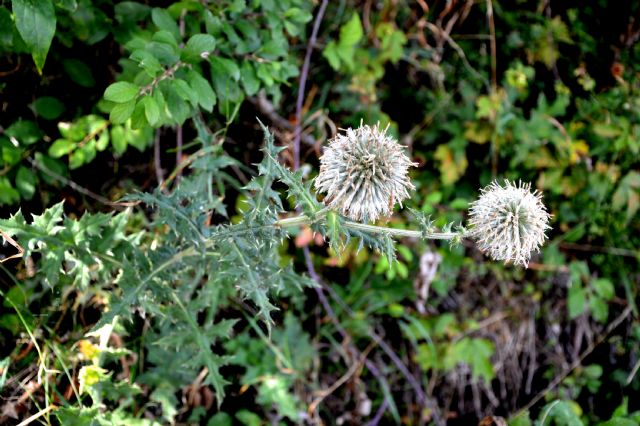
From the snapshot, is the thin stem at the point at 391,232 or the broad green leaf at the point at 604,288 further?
the broad green leaf at the point at 604,288

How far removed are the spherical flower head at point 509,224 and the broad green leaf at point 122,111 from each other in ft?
4.65

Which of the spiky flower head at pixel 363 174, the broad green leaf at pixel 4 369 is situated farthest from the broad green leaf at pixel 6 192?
the spiky flower head at pixel 363 174

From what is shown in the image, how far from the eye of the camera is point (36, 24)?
1.95m

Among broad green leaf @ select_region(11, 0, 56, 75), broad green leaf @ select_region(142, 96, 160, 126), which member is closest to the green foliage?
broad green leaf @ select_region(142, 96, 160, 126)

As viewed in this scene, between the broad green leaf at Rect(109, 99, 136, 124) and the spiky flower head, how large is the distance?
2.67 ft

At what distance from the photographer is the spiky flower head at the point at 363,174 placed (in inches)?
83.3

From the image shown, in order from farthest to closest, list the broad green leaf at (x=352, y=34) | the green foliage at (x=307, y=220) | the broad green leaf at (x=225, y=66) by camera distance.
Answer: the broad green leaf at (x=352, y=34), the broad green leaf at (x=225, y=66), the green foliage at (x=307, y=220)

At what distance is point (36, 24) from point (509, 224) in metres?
1.84

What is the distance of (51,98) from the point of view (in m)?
3.03

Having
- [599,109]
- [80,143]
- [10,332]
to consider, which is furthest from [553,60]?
[10,332]

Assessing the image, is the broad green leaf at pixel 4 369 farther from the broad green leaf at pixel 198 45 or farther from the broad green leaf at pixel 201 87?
the broad green leaf at pixel 198 45

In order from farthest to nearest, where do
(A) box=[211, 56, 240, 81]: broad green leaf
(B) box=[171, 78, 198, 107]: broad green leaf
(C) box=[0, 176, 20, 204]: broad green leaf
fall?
(C) box=[0, 176, 20, 204]: broad green leaf, (A) box=[211, 56, 240, 81]: broad green leaf, (B) box=[171, 78, 198, 107]: broad green leaf

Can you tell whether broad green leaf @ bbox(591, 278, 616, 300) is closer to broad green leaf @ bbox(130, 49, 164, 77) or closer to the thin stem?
the thin stem

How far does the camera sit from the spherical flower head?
2.21 m
